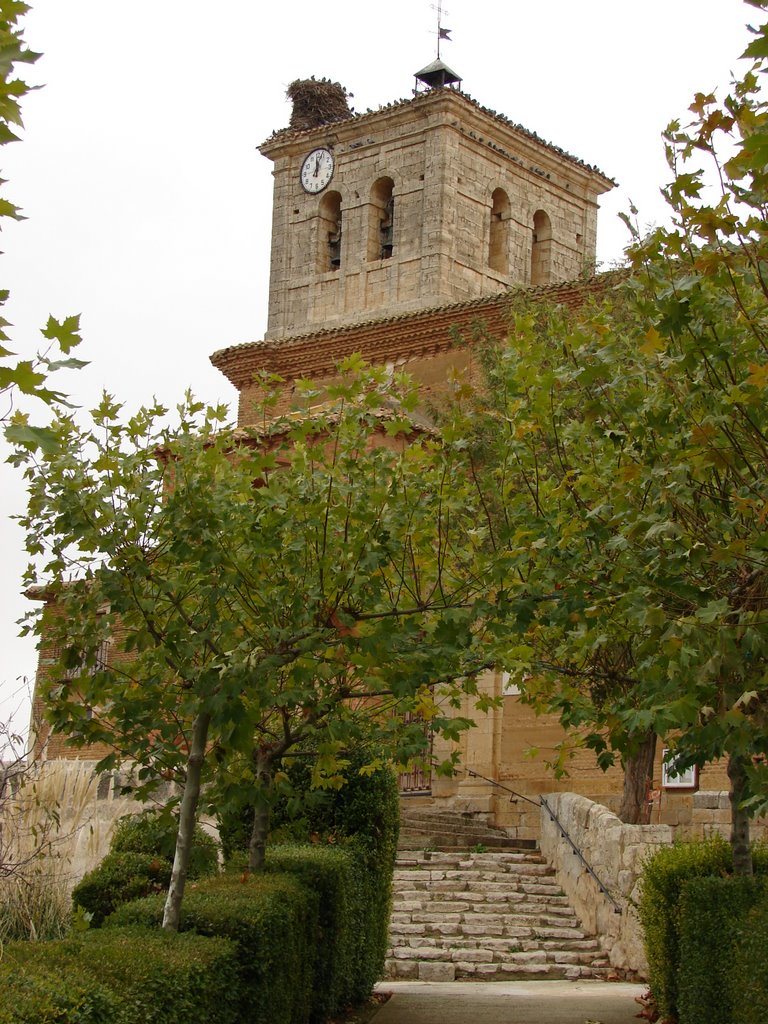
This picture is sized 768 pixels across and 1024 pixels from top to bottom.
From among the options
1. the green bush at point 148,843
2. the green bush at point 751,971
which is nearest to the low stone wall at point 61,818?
the green bush at point 148,843

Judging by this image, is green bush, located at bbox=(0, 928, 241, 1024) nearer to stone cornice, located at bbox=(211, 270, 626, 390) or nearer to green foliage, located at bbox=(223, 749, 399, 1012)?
green foliage, located at bbox=(223, 749, 399, 1012)

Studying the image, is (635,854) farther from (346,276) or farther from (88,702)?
(346,276)

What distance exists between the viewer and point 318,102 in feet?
158

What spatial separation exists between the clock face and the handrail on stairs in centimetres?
2548

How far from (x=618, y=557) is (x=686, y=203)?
2.20 metres

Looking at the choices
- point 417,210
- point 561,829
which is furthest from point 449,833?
point 417,210

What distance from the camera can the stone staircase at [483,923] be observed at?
16.8m

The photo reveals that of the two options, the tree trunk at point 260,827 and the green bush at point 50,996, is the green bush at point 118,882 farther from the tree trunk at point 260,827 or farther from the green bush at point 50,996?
the green bush at point 50,996

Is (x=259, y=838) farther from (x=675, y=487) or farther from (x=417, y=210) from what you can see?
(x=417, y=210)

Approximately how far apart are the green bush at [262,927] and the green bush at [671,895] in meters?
2.89

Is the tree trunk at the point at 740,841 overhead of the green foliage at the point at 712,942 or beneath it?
overhead

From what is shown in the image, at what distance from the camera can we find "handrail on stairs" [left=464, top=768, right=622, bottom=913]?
57.5 feet

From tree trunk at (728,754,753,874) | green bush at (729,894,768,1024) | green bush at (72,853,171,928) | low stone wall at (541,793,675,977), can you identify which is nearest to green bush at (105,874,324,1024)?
green bush at (72,853,171,928)

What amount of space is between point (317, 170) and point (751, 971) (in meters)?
39.6
